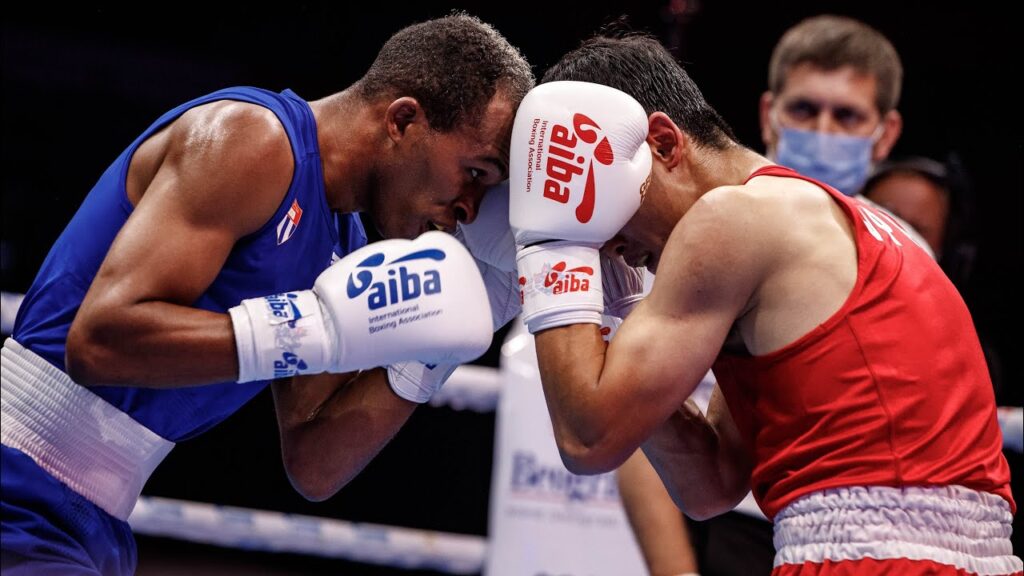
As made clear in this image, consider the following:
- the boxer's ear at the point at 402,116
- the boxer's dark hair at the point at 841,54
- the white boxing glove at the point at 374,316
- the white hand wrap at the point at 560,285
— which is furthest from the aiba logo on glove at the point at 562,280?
the boxer's dark hair at the point at 841,54

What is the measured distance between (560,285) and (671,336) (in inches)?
10.0

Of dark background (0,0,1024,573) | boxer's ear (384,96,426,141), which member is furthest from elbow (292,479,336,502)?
dark background (0,0,1024,573)

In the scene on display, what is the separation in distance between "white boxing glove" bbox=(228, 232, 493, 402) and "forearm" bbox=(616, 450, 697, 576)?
4.20 ft

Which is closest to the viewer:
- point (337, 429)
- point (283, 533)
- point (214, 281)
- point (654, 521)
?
point (214, 281)

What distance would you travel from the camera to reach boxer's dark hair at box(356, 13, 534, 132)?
2.36m

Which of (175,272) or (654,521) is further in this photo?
(654,521)

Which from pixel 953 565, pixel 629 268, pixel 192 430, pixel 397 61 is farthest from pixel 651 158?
pixel 192 430

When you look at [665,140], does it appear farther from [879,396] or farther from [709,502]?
[709,502]

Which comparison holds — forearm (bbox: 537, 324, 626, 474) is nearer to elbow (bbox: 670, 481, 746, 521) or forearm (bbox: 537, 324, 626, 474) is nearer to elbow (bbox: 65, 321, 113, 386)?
elbow (bbox: 670, 481, 746, 521)

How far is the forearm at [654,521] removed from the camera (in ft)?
10.3

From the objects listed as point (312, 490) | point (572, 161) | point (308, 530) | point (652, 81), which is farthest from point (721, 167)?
point (308, 530)

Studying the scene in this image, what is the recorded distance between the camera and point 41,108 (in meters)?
5.50

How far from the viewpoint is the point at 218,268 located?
203 cm

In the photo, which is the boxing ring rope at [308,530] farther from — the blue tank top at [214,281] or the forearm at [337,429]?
the blue tank top at [214,281]
